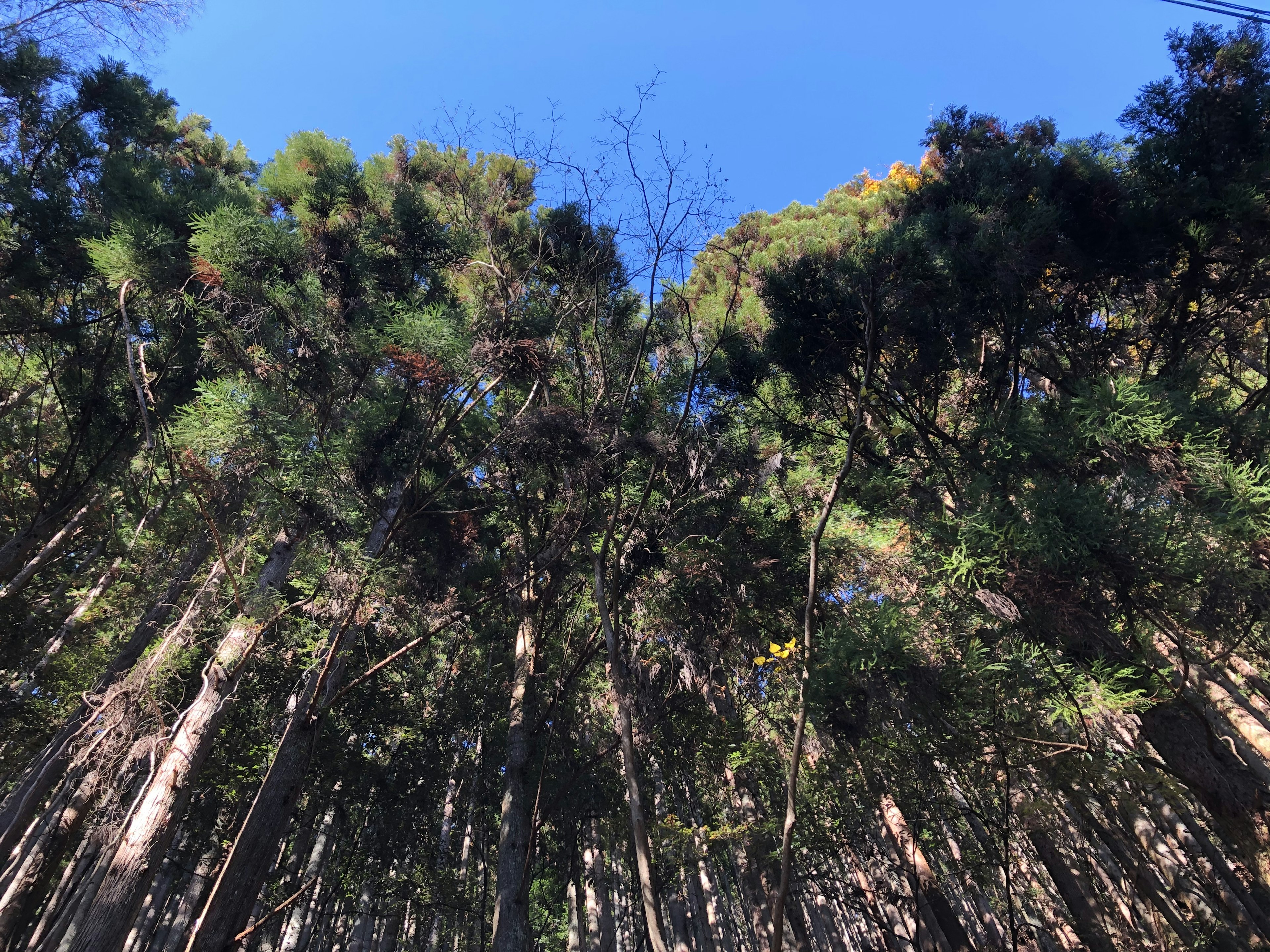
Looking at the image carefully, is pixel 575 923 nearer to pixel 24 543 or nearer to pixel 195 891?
pixel 195 891

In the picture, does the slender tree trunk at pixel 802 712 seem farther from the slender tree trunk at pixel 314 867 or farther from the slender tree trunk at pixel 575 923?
the slender tree trunk at pixel 575 923

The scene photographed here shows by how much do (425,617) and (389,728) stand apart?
4.77 metres

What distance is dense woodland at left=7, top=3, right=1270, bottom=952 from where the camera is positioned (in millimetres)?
4676

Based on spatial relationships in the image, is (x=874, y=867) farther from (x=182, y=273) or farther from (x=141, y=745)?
(x=182, y=273)

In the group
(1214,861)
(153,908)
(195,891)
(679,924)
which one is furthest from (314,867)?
(1214,861)

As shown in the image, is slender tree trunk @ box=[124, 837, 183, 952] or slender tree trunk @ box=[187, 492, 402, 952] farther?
slender tree trunk @ box=[124, 837, 183, 952]

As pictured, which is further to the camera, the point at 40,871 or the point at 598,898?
the point at 598,898

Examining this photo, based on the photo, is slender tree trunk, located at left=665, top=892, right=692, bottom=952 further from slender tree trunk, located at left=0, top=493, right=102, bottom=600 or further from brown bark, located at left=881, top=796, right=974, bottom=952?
slender tree trunk, located at left=0, top=493, right=102, bottom=600

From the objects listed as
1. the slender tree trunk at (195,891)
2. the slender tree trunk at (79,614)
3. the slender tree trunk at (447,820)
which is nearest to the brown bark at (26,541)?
the slender tree trunk at (79,614)

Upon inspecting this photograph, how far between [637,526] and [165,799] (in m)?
4.52

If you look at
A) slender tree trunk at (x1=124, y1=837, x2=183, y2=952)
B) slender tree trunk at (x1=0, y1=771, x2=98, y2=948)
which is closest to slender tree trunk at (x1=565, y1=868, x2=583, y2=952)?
slender tree trunk at (x1=124, y1=837, x2=183, y2=952)

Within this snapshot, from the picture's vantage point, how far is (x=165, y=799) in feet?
13.3

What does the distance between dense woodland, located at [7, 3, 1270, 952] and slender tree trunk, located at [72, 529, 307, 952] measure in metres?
0.03

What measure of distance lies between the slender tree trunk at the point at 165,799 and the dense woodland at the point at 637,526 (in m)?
0.03
